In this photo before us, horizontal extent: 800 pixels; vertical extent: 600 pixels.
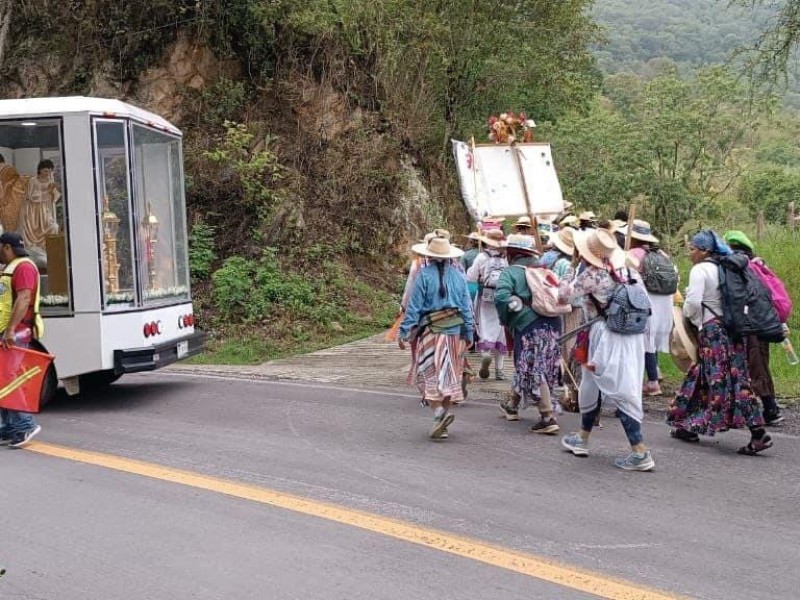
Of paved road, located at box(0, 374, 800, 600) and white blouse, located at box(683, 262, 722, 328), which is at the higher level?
white blouse, located at box(683, 262, 722, 328)

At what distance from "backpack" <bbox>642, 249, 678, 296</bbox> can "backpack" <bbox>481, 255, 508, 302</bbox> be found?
5.34 ft

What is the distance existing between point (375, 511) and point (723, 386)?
11.3ft

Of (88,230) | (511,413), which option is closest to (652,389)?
(511,413)

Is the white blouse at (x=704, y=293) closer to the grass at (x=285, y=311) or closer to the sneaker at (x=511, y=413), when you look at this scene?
the sneaker at (x=511, y=413)

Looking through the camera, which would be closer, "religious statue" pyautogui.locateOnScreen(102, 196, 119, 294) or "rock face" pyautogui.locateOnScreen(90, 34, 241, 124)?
"religious statue" pyautogui.locateOnScreen(102, 196, 119, 294)

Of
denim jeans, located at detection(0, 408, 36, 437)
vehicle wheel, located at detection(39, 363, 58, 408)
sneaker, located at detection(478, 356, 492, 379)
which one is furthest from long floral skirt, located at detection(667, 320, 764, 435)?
vehicle wheel, located at detection(39, 363, 58, 408)

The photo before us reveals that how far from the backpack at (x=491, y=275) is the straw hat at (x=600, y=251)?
11.8 ft

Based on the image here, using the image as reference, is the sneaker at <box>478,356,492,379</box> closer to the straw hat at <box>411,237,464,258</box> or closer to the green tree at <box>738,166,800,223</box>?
the straw hat at <box>411,237,464,258</box>

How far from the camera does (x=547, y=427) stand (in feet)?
28.5

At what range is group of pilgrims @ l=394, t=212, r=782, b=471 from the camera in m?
7.38

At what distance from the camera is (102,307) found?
974cm

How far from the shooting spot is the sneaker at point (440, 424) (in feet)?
27.5

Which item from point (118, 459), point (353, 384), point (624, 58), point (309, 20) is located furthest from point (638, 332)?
point (624, 58)

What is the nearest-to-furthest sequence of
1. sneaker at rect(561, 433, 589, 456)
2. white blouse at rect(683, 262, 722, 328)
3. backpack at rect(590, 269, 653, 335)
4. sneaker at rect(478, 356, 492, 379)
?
backpack at rect(590, 269, 653, 335) < sneaker at rect(561, 433, 589, 456) < white blouse at rect(683, 262, 722, 328) < sneaker at rect(478, 356, 492, 379)
